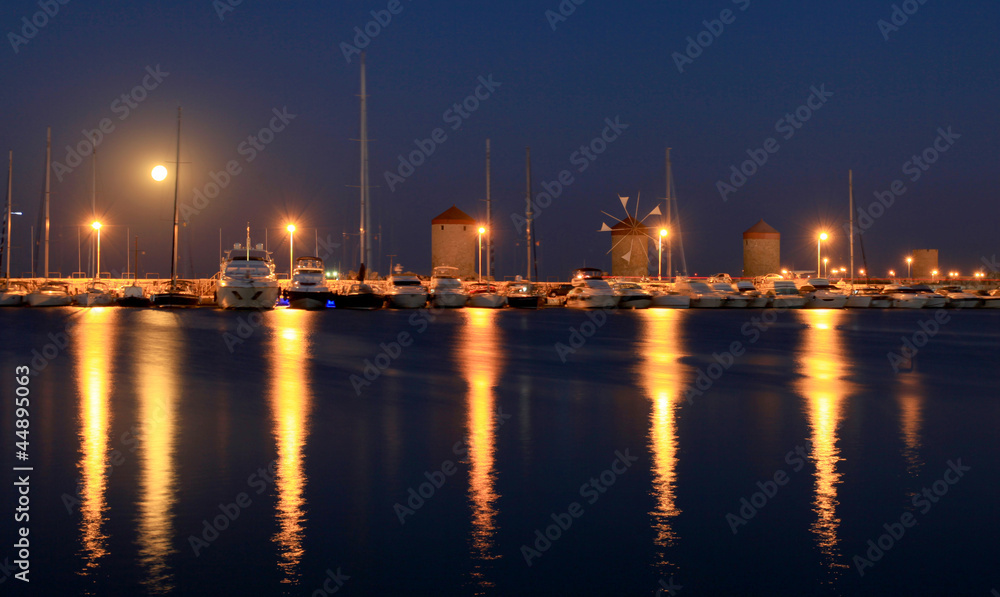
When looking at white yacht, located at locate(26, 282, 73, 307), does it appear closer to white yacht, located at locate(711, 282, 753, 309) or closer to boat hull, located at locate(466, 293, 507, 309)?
boat hull, located at locate(466, 293, 507, 309)

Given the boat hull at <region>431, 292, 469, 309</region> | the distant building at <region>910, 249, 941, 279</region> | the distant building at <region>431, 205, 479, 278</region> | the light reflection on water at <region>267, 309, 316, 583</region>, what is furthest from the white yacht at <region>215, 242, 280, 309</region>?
the distant building at <region>910, 249, 941, 279</region>

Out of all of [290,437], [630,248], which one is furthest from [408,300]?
[630,248]

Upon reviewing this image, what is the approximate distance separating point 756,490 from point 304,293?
45722mm

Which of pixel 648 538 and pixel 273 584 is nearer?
pixel 273 584

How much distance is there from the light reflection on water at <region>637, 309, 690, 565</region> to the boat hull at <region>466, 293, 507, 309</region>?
90.3ft

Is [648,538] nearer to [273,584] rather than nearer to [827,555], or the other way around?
[827,555]

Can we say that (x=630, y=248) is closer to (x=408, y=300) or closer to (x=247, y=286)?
(x=408, y=300)

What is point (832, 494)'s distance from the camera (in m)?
8.06

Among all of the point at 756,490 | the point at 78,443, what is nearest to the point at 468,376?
the point at 78,443
